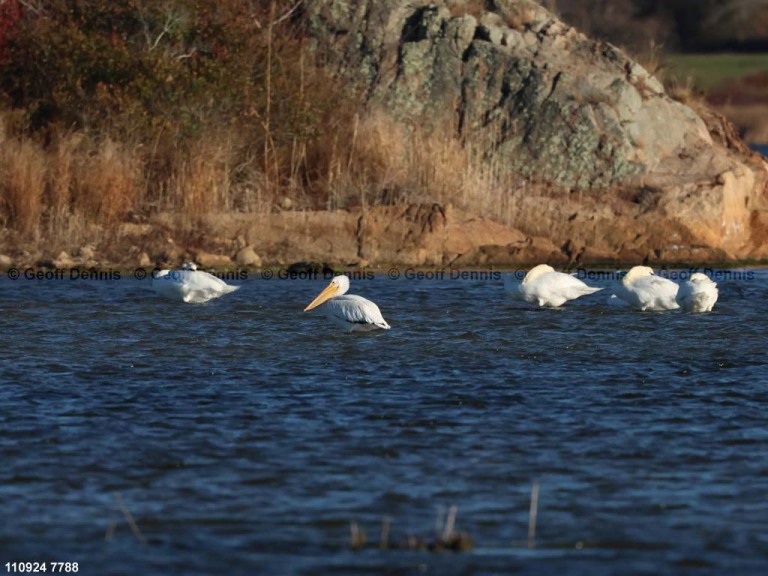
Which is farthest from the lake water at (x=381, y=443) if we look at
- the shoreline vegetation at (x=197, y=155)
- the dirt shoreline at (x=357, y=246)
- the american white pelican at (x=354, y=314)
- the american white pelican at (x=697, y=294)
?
the shoreline vegetation at (x=197, y=155)

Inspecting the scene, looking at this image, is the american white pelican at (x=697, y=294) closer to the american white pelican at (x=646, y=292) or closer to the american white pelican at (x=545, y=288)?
the american white pelican at (x=646, y=292)

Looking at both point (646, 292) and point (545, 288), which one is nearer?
point (646, 292)

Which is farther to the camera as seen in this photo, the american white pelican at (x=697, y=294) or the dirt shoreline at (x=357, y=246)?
the dirt shoreline at (x=357, y=246)

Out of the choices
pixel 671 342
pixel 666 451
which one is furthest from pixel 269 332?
pixel 666 451

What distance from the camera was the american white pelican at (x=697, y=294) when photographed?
14695 mm

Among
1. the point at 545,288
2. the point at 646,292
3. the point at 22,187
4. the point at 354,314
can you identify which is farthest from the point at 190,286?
the point at 646,292

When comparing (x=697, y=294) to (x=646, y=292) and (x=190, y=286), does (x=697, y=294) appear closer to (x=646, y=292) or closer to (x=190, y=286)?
(x=646, y=292)

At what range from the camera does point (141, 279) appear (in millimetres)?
17844

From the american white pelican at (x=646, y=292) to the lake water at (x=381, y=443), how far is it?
511mm

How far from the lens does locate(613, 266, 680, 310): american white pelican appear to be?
15.0 meters

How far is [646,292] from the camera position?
15047mm

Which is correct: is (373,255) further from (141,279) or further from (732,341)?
(732,341)

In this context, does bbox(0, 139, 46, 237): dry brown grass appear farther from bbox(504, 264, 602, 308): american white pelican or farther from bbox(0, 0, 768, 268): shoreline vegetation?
bbox(504, 264, 602, 308): american white pelican

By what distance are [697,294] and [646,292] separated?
0.56m
